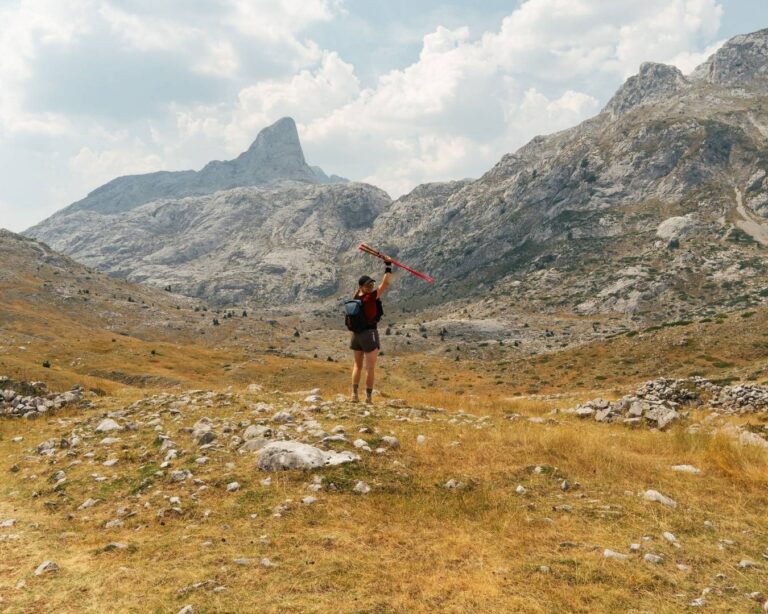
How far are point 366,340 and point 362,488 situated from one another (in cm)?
689

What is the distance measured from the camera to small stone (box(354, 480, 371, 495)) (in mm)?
8162

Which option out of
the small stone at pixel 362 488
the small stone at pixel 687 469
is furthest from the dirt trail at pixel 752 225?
the small stone at pixel 362 488

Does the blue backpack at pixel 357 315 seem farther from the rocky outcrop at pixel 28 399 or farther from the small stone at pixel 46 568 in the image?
the rocky outcrop at pixel 28 399

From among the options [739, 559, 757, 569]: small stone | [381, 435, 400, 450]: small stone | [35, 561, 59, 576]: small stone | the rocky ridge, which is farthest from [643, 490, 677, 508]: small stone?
[35, 561, 59, 576]: small stone

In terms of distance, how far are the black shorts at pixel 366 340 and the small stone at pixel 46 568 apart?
31.3 ft

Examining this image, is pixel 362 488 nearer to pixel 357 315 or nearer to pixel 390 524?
pixel 390 524

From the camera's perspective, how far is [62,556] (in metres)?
6.57

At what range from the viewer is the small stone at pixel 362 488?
816cm

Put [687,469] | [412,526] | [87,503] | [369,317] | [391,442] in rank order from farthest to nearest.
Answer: [369,317] < [391,442] < [687,469] < [87,503] < [412,526]

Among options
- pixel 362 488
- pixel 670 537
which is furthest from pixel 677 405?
pixel 362 488

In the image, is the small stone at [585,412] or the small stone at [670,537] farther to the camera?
the small stone at [585,412]

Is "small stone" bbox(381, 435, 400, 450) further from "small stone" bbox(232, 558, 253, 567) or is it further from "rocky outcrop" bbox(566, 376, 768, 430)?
"rocky outcrop" bbox(566, 376, 768, 430)

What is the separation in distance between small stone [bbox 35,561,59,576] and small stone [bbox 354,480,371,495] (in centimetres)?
439

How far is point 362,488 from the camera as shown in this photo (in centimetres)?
823
